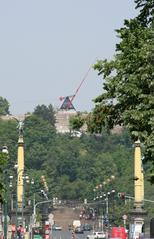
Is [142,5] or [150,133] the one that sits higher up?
[142,5]

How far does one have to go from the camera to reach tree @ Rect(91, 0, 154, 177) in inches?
1724

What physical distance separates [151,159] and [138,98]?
6.30 ft

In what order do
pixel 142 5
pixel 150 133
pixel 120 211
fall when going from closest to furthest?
1. pixel 150 133
2. pixel 142 5
3. pixel 120 211

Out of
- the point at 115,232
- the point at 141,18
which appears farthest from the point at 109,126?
the point at 115,232

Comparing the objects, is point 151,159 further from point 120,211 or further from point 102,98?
point 120,211

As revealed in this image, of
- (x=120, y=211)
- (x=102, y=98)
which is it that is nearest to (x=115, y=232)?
(x=102, y=98)

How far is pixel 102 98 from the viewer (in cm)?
4716

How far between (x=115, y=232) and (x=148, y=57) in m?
70.6

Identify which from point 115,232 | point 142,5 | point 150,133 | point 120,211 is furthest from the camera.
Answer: point 120,211

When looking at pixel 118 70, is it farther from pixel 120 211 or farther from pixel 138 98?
pixel 120 211

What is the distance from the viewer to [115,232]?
114 m

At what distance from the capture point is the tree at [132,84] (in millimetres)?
43781

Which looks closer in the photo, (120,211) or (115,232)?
(115,232)

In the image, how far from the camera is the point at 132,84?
146 feet
